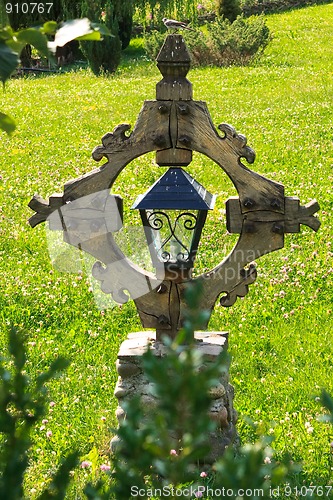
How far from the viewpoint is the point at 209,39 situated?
23.5 meters

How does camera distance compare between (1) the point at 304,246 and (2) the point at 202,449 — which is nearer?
(2) the point at 202,449

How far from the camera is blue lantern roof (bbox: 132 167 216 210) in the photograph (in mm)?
4523

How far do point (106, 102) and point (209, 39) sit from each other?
6994mm

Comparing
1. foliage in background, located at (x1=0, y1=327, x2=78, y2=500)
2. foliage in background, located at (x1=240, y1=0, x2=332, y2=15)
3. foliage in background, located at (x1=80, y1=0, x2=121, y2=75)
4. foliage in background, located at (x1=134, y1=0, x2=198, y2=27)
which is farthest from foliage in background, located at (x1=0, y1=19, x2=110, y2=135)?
foliage in background, located at (x1=240, y1=0, x2=332, y2=15)

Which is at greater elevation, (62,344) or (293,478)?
(293,478)

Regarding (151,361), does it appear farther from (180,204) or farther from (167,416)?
(180,204)

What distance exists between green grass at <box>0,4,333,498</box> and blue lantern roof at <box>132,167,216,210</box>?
127 centimetres

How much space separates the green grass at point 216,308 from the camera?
4.99 metres

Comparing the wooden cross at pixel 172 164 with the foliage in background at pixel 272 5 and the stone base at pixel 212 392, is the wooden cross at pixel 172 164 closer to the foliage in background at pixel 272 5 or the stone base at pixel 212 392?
the stone base at pixel 212 392

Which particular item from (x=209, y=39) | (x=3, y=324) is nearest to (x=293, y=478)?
(x=3, y=324)

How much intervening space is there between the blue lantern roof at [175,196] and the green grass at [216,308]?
50.0 inches

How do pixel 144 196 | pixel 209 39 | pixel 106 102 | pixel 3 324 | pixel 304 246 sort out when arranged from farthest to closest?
pixel 209 39
pixel 106 102
pixel 304 246
pixel 3 324
pixel 144 196

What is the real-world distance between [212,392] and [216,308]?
2366mm

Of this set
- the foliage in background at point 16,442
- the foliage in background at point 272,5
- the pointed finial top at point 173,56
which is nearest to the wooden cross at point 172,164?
the pointed finial top at point 173,56
